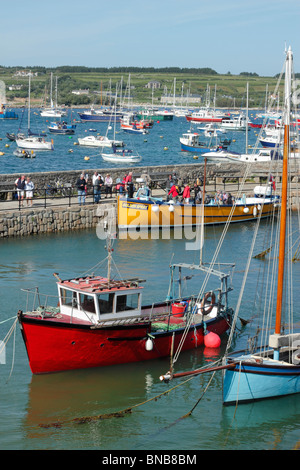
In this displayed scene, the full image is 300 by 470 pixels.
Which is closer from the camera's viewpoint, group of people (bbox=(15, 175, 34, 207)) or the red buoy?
the red buoy

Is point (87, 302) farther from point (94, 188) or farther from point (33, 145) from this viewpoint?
point (33, 145)

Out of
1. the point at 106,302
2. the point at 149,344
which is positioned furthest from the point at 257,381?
the point at 106,302

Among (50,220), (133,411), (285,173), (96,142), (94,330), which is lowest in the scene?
(133,411)

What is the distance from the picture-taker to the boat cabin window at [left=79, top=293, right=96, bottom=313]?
720 inches

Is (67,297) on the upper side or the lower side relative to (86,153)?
lower

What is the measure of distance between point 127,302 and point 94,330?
1.38 m

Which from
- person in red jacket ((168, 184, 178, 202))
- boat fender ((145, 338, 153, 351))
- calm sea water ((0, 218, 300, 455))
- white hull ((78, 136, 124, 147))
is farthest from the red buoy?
white hull ((78, 136, 124, 147))

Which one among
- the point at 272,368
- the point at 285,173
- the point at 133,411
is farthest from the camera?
the point at 285,173

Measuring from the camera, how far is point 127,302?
1881 centimetres

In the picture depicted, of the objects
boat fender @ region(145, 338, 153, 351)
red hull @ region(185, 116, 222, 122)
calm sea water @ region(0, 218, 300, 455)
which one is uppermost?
red hull @ region(185, 116, 222, 122)

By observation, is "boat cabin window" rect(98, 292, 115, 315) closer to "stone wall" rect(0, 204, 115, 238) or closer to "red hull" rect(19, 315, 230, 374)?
"red hull" rect(19, 315, 230, 374)

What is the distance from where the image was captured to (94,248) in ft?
105

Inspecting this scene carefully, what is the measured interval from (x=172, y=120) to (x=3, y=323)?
16513cm

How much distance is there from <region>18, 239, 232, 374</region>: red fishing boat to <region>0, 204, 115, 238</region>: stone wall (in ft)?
48.7
